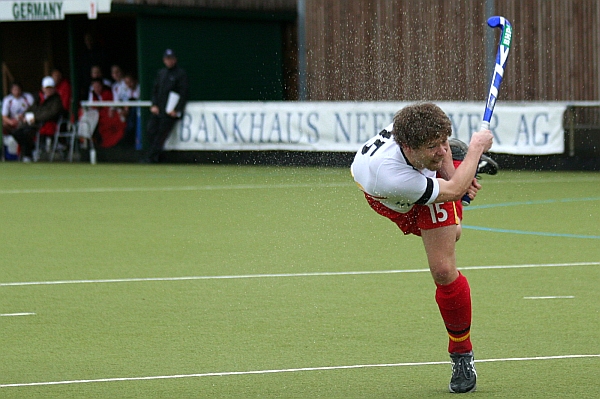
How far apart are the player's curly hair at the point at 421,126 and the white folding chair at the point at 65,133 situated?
17.1 metres

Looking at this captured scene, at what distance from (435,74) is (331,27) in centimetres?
226

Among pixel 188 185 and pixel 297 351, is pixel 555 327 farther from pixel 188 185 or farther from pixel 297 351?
pixel 188 185

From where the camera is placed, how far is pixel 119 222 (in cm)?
1245

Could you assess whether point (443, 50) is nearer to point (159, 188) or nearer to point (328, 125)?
point (328, 125)

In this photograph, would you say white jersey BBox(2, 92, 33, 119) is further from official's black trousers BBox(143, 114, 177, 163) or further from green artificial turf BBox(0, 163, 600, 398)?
green artificial turf BBox(0, 163, 600, 398)

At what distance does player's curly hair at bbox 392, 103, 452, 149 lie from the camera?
5.10 metres

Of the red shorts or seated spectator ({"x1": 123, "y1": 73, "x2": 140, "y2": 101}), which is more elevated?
seated spectator ({"x1": 123, "y1": 73, "x2": 140, "y2": 101})

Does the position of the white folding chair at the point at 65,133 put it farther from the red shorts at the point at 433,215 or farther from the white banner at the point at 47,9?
the red shorts at the point at 433,215

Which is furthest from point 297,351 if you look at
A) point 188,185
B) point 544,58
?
point 544,58

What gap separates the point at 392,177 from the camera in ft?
17.0

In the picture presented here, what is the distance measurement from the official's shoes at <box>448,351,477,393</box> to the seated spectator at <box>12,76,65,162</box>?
16.7m

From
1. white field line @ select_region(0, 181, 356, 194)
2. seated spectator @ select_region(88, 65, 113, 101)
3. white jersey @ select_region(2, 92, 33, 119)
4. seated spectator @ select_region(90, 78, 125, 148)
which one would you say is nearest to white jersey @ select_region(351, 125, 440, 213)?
white field line @ select_region(0, 181, 356, 194)

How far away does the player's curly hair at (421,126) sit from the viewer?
201 inches

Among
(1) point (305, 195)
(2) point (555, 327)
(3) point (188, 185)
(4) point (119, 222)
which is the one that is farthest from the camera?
(3) point (188, 185)
